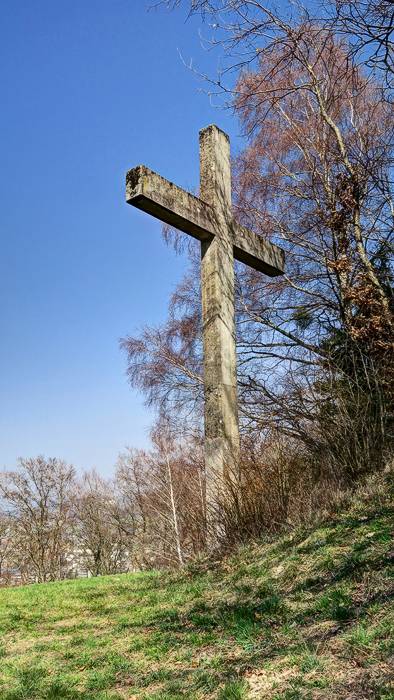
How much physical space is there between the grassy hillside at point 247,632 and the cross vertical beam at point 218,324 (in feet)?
3.07

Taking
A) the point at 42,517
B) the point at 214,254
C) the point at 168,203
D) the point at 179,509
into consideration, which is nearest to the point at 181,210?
the point at 168,203

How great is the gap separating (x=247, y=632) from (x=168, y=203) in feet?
13.7

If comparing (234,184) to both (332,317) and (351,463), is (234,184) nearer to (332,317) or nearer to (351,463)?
(332,317)

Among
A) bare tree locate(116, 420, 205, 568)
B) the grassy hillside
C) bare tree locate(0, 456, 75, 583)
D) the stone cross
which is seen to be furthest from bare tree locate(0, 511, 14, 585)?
the stone cross

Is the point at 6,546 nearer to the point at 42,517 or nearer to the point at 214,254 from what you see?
the point at 42,517

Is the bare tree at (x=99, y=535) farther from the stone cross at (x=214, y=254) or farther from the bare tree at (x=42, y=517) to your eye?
the stone cross at (x=214, y=254)

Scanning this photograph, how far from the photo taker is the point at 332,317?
11.7 meters

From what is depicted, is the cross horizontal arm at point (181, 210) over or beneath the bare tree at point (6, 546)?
over

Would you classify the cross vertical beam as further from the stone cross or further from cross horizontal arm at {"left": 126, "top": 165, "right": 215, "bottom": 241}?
cross horizontal arm at {"left": 126, "top": 165, "right": 215, "bottom": 241}

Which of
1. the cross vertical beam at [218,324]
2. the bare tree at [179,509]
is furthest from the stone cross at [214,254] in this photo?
the bare tree at [179,509]

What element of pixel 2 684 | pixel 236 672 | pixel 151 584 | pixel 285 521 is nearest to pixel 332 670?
pixel 236 672

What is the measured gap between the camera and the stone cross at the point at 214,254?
6.11 meters

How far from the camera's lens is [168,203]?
20.5 ft

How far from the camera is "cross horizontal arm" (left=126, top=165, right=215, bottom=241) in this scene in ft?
19.7
